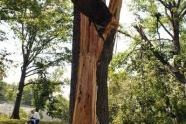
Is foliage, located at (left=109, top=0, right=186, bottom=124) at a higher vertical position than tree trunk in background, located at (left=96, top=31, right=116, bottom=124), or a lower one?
higher

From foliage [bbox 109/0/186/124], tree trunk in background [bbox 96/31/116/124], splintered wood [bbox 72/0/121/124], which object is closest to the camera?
splintered wood [bbox 72/0/121/124]

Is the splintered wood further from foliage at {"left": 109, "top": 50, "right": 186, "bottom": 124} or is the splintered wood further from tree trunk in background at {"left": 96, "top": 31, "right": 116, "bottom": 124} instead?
foliage at {"left": 109, "top": 50, "right": 186, "bottom": 124}

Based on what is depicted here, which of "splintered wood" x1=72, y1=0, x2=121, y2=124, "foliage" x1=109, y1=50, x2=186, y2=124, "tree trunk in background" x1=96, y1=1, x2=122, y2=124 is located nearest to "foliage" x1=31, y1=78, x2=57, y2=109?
"foliage" x1=109, y1=50, x2=186, y2=124

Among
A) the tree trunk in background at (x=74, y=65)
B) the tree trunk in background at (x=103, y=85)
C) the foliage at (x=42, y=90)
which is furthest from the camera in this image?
the foliage at (x=42, y=90)

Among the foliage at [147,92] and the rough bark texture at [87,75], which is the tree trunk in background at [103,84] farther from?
the foliage at [147,92]

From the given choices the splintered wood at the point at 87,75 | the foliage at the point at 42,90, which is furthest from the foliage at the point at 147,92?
the splintered wood at the point at 87,75

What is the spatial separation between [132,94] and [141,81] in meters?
1.76

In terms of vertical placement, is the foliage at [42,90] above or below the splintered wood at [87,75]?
above

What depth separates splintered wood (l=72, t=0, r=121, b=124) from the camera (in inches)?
112

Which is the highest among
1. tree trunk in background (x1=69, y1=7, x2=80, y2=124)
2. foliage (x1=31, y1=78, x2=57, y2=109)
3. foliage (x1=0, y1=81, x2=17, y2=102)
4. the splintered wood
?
foliage (x1=0, y1=81, x2=17, y2=102)

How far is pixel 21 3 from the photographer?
21453 mm

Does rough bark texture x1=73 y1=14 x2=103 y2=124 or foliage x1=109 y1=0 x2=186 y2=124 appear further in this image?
foliage x1=109 y1=0 x2=186 y2=124

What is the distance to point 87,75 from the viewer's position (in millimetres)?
2887

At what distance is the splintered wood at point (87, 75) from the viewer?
9.32ft
